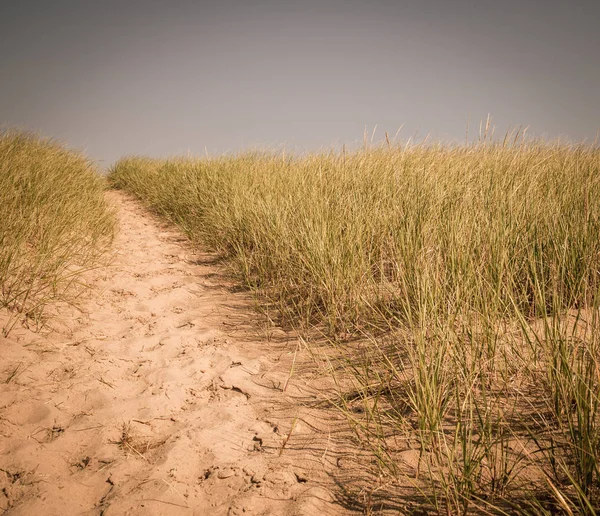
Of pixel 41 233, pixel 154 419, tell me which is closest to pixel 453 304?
pixel 154 419

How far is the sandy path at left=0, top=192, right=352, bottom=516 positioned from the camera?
1194 millimetres

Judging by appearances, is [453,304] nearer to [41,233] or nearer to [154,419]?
[154,419]

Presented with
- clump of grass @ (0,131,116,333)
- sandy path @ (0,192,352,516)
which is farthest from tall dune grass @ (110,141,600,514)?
clump of grass @ (0,131,116,333)

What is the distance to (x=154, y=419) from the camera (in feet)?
5.16

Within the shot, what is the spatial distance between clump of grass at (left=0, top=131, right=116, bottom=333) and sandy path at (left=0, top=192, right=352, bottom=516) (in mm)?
260

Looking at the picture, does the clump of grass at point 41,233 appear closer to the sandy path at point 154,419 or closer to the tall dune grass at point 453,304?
the sandy path at point 154,419

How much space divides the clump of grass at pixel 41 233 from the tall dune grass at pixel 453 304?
118cm

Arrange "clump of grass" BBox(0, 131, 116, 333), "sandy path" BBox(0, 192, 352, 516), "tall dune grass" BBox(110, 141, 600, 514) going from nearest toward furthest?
"tall dune grass" BBox(110, 141, 600, 514), "sandy path" BBox(0, 192, 352, 516), "clump of grass" BBox(0, 131, 116, 333)

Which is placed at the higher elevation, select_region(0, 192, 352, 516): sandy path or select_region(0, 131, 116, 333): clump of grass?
select_region(0, 131, 116, 333): clump of grass

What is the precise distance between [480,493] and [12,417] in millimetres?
1795

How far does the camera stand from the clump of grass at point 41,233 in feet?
7.63

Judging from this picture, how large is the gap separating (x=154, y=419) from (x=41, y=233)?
2204mm

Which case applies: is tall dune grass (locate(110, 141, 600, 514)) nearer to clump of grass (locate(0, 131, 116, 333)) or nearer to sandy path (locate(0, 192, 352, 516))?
sandy path (locate(0, 192, 352, 516))

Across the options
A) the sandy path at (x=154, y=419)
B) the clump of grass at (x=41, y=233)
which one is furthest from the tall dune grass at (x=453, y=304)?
the clump of grass at (x=41, y=233)
